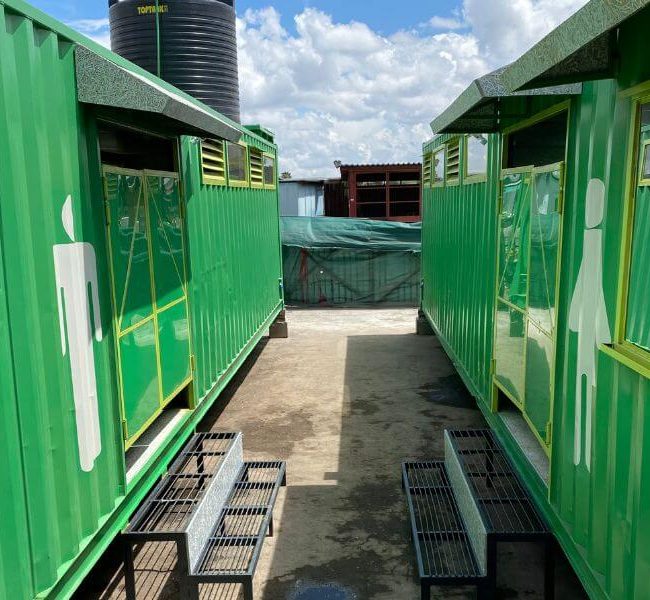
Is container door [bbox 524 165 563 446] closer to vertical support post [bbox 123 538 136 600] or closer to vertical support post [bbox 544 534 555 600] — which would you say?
vertical support post [bbox 544 534 555 600]

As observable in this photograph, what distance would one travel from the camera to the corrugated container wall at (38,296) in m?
2.68

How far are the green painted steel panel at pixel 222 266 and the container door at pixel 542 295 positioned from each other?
2.96 m

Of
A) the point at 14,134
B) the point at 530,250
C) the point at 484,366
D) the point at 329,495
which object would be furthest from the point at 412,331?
the point at 14,134

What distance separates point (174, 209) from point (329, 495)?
2.73 meters

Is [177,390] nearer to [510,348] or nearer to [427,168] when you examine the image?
[510,348]

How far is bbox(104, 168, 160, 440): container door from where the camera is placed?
402 cm

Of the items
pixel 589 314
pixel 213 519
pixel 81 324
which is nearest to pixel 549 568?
pixel 589 314

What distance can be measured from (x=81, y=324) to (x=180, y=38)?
435 centimetres

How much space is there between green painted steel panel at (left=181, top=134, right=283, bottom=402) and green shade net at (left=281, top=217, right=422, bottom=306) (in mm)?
4887

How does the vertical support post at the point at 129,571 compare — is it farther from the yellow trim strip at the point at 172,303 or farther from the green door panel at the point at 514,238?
the green door panel at the point at 514,238

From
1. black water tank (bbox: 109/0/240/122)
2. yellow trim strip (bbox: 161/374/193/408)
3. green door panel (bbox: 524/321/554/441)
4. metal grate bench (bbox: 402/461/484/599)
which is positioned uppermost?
black water tank (bbox: 109/0/240/122)

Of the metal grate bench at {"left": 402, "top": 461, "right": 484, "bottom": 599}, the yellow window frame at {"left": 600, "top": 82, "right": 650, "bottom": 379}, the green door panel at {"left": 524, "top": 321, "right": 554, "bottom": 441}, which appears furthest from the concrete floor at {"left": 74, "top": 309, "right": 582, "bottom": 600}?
the yellow window frame at {"left": 600, "top": 82, "right": 650, "bottom": 379}

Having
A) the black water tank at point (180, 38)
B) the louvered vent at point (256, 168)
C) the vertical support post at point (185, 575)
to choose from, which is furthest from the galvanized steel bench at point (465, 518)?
the louvered vent at point (256, 168)

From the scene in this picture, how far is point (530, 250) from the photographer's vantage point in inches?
171
